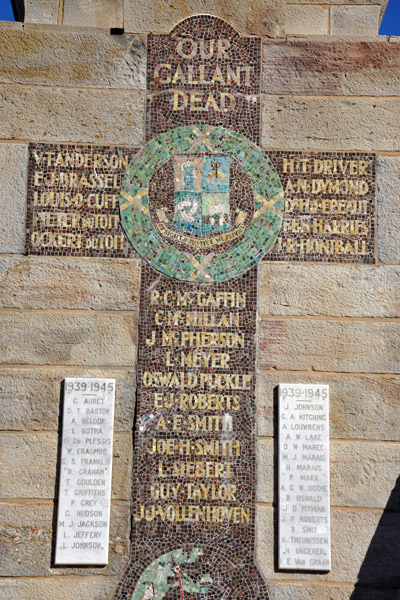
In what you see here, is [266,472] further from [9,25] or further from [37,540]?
[9,25]

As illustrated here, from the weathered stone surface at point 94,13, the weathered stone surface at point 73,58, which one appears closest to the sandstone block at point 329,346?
the weathered stone surface at point 73,58

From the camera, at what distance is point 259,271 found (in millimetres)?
6980

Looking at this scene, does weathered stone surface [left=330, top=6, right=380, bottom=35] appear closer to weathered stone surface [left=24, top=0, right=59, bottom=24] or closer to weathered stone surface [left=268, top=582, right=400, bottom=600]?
weathered stone surface [left=24, top=0, right=59, bottom=24]

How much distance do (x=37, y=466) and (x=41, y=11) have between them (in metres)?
4.70

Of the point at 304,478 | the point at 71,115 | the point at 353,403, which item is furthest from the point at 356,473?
the point at 71,115

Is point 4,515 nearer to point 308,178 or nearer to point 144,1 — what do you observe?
point 308,178

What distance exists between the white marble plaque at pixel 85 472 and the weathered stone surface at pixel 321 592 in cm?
162

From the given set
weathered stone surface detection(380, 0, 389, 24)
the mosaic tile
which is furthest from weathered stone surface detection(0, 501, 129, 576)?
weathered stone surface detection(380, 0, 389, 24)

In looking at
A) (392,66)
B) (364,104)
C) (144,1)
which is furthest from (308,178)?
(144,1)

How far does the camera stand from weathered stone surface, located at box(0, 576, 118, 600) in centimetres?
648

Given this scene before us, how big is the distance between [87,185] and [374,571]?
4.59 metres

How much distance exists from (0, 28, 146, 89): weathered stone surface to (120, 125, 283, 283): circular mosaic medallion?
2.62 ft

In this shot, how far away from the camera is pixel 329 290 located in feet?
22.9

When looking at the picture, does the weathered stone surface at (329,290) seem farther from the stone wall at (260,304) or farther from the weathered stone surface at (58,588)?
the weathered stone surface at (58,588)
